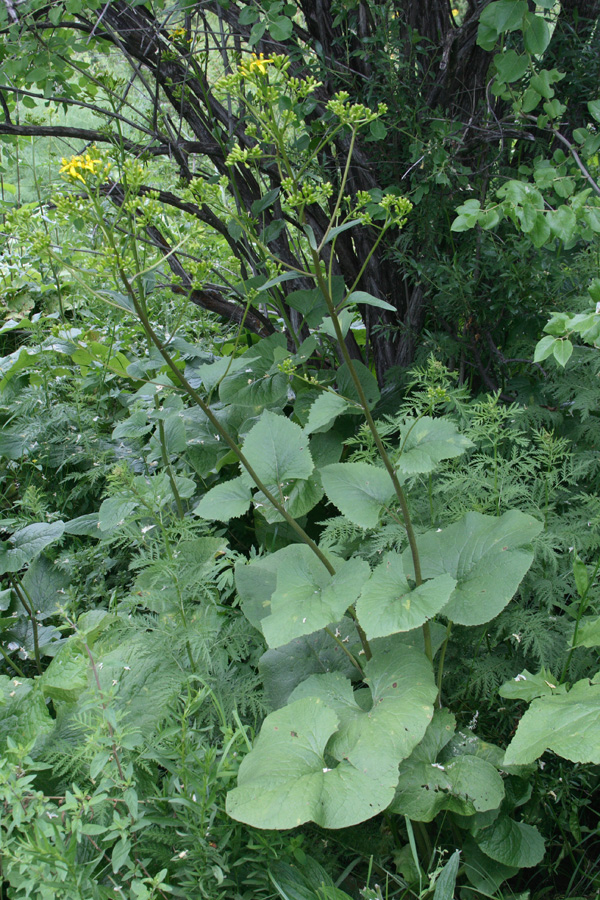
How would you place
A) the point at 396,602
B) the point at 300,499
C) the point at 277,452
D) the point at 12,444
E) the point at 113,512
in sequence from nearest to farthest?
the point at 396,602 < the point at 277,452 < the point at 113,512 < the point at 300,499 < the point at 12,444

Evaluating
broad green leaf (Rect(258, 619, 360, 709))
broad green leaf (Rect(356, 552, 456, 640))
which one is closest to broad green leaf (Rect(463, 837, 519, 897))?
broad green leaf (Rect(258, 619, 360, 709))

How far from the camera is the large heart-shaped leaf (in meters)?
1.08

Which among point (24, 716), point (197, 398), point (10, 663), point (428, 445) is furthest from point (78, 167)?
point (10, 663)

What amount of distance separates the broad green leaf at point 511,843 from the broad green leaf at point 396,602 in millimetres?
464

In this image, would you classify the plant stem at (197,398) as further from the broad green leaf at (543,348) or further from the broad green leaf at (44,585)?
the broad green leaf at (44,585)

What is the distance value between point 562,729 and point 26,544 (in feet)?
5.26

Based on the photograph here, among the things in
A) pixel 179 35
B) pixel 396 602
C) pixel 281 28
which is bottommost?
pixel 396 602

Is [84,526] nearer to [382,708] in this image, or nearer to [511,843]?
[382,708]

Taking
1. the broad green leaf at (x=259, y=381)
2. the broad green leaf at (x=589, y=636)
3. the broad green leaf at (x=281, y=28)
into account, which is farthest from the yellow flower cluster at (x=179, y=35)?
the broad green leaf at (x=589, y=636)

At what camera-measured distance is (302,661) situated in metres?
1.53

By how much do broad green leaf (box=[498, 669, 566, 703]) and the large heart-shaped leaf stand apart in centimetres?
16

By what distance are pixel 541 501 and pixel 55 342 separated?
2.15m

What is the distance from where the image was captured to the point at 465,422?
6.18 feet

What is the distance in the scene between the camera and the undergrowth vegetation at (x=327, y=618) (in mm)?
1119
